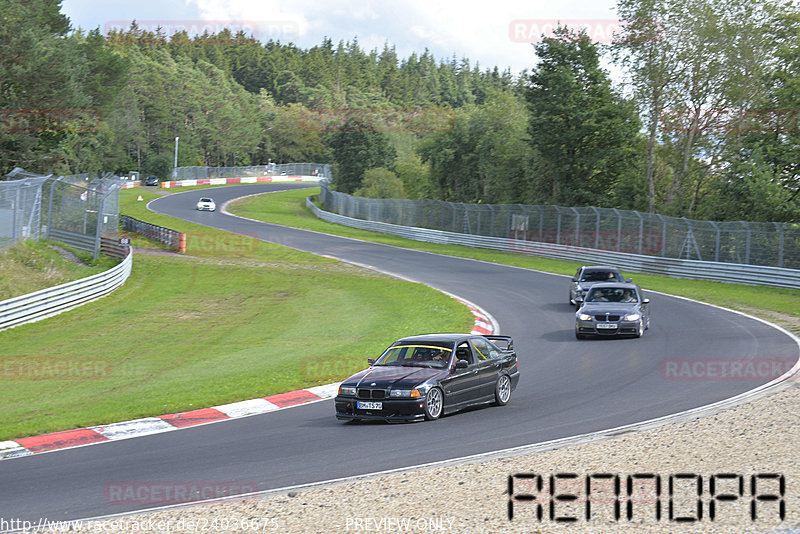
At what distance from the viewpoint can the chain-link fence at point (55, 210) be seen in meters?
27.9

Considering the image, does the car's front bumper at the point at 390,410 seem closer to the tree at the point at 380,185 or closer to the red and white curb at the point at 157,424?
the red and white curb at the point at 157,424

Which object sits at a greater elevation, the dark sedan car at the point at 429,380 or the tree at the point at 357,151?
the tree at the point at 357,151

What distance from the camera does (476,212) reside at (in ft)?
172

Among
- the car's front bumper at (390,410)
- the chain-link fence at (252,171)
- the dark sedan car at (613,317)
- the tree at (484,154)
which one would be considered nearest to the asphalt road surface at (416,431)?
the car's front bumper at (390,410)

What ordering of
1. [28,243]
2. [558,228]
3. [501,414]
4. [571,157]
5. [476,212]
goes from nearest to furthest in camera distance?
[501,414] < [28,243] < [558,228] < [476,212] < [571,157]

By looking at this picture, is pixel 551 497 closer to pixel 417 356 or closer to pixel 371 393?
pixel 371 393

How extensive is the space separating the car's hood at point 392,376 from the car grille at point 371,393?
10 cm

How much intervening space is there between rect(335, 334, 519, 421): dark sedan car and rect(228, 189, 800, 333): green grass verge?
1172 centimetres

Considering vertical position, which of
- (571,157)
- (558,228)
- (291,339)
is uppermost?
(571,157)

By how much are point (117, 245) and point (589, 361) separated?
25398 mm

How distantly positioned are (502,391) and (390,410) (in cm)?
242

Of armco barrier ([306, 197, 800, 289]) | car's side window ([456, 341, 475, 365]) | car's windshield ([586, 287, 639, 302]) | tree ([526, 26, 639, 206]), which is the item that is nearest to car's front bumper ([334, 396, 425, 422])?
car's side window ([456, 341, 475, 365])

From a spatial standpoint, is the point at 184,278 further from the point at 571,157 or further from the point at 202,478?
the point at 571,157

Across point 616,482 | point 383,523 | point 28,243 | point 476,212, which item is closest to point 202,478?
point 383,523
